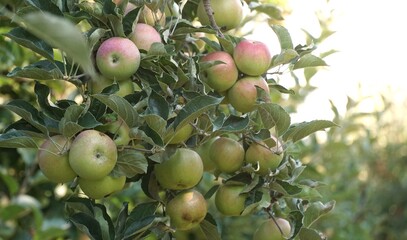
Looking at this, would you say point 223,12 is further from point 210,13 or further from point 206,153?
point 206,153

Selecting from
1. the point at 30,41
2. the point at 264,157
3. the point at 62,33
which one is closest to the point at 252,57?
the point at 264,157

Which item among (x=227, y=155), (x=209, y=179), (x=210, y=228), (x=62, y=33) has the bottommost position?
(x=209, y=179)

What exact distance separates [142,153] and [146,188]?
0.54 ft

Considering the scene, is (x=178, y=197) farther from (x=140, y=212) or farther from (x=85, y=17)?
(x=85, y=17)

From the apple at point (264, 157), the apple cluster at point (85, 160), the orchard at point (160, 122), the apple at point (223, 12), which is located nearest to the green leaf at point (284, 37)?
the orchard at point (160, 122)

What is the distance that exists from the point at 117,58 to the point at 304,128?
377mm

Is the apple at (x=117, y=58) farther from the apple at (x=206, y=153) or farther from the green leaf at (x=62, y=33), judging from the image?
the green leaf at (x=62, y=33)

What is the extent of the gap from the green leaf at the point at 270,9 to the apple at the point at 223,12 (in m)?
0.12

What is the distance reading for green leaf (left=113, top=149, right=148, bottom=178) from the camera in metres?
0.99

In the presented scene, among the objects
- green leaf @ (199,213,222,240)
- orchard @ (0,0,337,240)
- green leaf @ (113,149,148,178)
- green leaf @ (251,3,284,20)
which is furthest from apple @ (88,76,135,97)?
green leaf @ (251,3,284,20)

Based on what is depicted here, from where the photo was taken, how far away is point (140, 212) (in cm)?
115

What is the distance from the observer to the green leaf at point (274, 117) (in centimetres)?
107

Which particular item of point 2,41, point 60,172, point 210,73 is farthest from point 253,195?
point 2,41

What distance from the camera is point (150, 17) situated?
3.72ft
